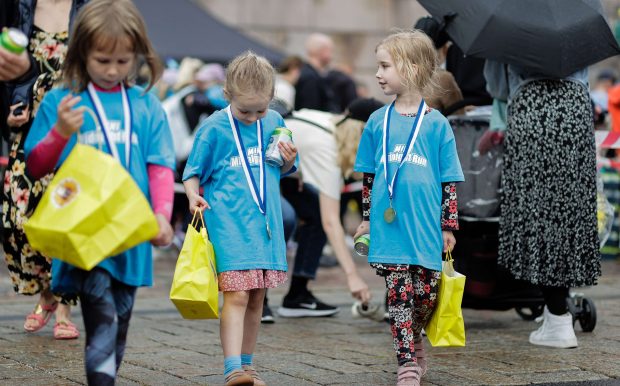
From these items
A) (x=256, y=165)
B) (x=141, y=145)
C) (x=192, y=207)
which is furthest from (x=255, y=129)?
(x=141, y=145)

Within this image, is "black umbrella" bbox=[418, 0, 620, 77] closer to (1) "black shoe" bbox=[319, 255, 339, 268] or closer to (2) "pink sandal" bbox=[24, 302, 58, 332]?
(2) "pink sandal" bbox=[24, 302, 58, 332]

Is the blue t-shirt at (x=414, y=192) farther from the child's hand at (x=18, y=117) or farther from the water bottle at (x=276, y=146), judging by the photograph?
the child's hand at (x=18, y=117)

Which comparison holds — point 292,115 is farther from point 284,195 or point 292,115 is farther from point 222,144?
point 222,144

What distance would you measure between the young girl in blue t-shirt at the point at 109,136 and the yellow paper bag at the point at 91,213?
0.17 meters

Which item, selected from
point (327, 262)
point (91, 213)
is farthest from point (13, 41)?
point (327, 262)

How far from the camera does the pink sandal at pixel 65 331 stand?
6508mm

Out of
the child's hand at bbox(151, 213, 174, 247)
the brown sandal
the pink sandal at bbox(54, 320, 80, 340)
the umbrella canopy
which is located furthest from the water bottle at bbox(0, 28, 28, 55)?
the umbrella canopy

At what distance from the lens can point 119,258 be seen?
4.43 meters

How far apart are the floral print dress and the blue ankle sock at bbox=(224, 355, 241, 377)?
1426 mm

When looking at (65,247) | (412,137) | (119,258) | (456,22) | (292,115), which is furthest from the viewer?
(292,115)

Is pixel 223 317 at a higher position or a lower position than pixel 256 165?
lower

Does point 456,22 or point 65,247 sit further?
point 456,22

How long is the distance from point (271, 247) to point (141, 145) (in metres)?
0.98

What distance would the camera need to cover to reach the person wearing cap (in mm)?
7418
